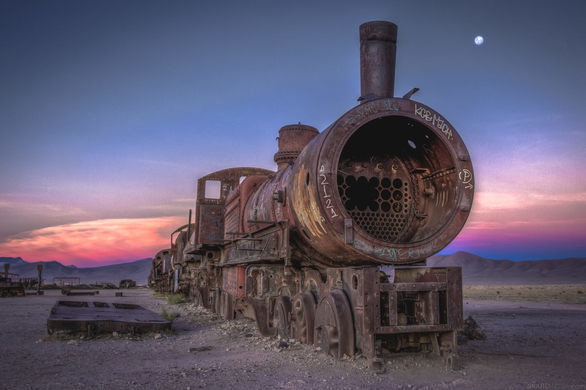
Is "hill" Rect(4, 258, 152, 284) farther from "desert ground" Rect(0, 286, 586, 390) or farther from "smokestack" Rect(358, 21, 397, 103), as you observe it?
"smokestack" Rect(358, 21, 397, 103)

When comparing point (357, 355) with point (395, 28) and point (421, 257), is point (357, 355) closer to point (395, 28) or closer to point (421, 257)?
point (421, 257)

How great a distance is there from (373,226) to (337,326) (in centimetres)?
127

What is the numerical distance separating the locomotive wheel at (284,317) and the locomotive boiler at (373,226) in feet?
0.05

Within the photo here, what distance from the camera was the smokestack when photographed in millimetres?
5852

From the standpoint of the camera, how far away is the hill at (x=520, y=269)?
75456mm

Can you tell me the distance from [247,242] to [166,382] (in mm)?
3672

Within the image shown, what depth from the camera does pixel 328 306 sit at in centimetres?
507

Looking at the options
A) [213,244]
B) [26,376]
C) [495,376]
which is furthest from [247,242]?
[495,376]

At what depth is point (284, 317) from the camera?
6527mm

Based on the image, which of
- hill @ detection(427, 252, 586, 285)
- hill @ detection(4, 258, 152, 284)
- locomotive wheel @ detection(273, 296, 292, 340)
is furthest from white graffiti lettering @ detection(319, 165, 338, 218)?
hill @ detection(4, 258, 152, 284)

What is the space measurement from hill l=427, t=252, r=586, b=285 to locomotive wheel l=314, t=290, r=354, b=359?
7182 centimetres

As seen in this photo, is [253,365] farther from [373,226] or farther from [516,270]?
[516,270]

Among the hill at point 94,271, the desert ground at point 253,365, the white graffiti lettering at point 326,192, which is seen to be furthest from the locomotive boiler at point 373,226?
the hill at point 94,271

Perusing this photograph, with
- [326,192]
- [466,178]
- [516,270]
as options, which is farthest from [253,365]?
[516,270]
